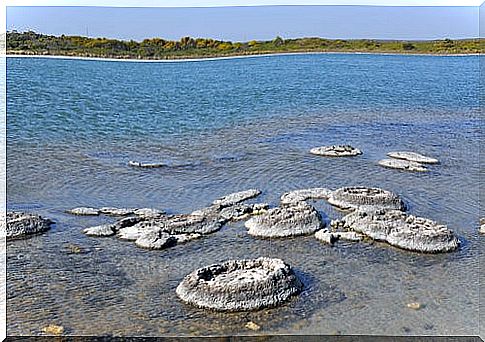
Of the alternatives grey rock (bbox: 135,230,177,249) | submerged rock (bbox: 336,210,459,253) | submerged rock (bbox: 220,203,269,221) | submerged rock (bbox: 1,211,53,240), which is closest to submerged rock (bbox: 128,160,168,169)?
submerged rock (bbox: 220,203,269,221)

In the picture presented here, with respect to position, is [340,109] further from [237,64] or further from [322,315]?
[237,64]

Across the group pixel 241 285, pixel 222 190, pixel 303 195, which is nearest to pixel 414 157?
pixel 303 195

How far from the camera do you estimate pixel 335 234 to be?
24.6ft

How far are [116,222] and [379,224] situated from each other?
133 inches

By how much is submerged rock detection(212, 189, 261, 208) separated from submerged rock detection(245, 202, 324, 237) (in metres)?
0.98

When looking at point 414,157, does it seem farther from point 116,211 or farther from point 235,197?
point 116,211

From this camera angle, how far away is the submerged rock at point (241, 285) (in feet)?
18.2

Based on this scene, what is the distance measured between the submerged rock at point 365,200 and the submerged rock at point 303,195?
0.31m

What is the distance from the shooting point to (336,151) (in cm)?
1305

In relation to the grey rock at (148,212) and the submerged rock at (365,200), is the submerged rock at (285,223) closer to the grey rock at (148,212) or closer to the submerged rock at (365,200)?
the submerged rock at (365,200)

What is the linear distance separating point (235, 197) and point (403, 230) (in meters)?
2.84

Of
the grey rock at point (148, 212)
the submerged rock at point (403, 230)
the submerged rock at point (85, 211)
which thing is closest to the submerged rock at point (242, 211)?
the grey rock at point (148, 212)

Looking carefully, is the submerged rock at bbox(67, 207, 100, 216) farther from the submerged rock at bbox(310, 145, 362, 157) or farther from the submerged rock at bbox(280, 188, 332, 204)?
the submerged rock at bbox(310, 145, 362, 157)

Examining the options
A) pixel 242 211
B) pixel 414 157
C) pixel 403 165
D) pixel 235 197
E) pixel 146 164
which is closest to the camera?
pixel 242 211
